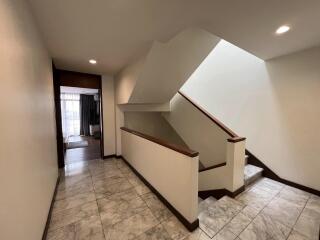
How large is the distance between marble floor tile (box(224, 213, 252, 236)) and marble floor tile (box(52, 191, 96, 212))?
197 cm

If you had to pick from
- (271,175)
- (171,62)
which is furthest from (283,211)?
(171,62)

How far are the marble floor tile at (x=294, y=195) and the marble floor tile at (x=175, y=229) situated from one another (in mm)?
1724

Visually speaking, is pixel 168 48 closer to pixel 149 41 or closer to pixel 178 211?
pixel 149 41

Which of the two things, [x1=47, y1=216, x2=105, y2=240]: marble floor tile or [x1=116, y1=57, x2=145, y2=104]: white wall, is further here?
[x1=116, y1=57, x2=145, y2=104]: white wall

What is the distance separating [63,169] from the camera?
3480mm

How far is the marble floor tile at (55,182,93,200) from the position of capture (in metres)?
2.41

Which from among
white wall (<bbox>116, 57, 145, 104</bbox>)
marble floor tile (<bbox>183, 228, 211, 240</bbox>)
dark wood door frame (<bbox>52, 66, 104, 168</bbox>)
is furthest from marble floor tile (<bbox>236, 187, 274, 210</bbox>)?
dark wood door frame (<bbox>52, 66, 104, 168</bbox>)

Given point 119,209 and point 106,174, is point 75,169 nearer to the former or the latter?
point 106,174

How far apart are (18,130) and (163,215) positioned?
1.82 m

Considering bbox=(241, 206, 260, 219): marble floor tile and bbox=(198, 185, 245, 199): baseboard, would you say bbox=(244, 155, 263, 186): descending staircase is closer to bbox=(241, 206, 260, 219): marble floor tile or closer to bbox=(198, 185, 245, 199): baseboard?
bbox=(198, 185, 245, 199): baseboard

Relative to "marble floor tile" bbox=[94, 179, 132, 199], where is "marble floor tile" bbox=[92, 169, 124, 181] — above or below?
above

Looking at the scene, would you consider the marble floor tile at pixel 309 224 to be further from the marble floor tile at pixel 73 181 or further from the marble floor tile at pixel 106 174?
the marble floor tile at pixel 73 181

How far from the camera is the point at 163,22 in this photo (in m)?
1.67

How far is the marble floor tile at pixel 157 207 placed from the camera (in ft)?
6.25
